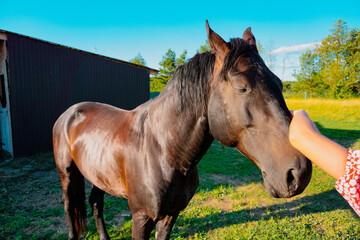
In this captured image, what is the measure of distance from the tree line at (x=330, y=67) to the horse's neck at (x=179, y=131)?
18127 millimetres

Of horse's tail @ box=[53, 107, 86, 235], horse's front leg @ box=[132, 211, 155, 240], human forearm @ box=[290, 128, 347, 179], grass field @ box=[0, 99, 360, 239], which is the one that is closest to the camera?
human forearm @ box=[290, 128, 347, 179]

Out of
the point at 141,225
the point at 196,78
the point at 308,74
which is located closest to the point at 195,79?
the point at 196,78

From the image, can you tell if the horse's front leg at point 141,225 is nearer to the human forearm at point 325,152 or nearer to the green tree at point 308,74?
the human forearm at point 325,152

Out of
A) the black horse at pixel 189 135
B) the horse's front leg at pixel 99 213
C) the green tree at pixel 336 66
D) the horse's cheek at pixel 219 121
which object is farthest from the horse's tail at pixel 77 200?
the green tree at pixel 336 66

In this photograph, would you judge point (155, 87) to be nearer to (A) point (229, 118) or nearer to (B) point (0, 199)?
(B) point (0, 199)

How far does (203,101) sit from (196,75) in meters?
0.19

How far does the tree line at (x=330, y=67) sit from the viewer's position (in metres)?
22.8

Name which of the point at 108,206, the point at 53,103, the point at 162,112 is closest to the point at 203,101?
the point at 162,112

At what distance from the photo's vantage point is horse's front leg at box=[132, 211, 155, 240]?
5.17 ft

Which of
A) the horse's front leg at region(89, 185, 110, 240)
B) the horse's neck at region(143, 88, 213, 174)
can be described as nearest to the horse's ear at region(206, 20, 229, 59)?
the horse's neck at region(143, 88, 213, 174)

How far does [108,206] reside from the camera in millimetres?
3484

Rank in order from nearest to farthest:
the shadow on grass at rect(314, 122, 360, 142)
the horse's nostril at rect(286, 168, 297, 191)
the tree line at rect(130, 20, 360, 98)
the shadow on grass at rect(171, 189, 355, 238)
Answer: the horse's nostril at rect(286, 168, 297, 191), the shadow on grass at rect(171, 189, 355, 238), the shadow on grass at rect(314, 122, 360, 142), the tree line at rect(130, 20, 360, 98)

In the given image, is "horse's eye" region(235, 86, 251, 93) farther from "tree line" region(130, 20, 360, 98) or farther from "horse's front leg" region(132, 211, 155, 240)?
"tree line" region(130, 20, 360, 98)

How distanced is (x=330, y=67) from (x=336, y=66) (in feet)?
2.13
